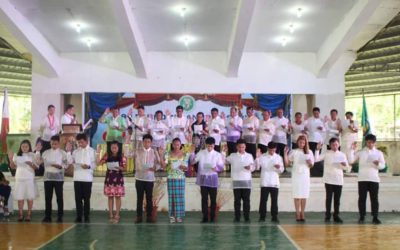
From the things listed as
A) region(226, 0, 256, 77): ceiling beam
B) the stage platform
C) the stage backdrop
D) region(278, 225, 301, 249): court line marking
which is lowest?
region(278, 225, 301, 249): court line marking

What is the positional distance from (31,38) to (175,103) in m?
4.60

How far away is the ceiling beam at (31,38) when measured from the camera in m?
12.2

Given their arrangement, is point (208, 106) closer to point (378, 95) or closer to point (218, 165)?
point (218, 165)

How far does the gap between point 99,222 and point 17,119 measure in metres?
13.2

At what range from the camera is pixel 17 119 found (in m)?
20.8

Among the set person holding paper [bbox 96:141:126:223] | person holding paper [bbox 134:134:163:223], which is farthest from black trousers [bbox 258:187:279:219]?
person holding paper [bbox 96:141:126:223]

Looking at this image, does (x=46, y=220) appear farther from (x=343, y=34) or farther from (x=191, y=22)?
(x=343, y=34)

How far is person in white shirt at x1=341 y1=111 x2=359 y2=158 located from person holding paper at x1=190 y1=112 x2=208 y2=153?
3.14 meters

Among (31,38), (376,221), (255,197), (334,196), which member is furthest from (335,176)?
(31,38)

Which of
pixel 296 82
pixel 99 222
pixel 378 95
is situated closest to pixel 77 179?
pixel 99 222

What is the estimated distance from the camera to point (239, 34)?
1280cm

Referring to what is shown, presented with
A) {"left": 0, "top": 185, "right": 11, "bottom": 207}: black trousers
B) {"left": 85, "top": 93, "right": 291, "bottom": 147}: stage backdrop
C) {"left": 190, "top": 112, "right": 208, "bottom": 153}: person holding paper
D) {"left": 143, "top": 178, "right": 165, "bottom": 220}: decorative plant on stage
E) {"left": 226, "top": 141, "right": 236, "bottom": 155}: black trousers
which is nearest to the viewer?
{"left": 0, "top": 185, "right": 11, "bottom": 207}: black trousers

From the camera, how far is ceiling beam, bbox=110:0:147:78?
11.5 m

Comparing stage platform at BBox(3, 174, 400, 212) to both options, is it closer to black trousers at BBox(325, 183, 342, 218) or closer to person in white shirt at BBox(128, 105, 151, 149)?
person in white shirt at BBox(128, 105, 151, 149)
